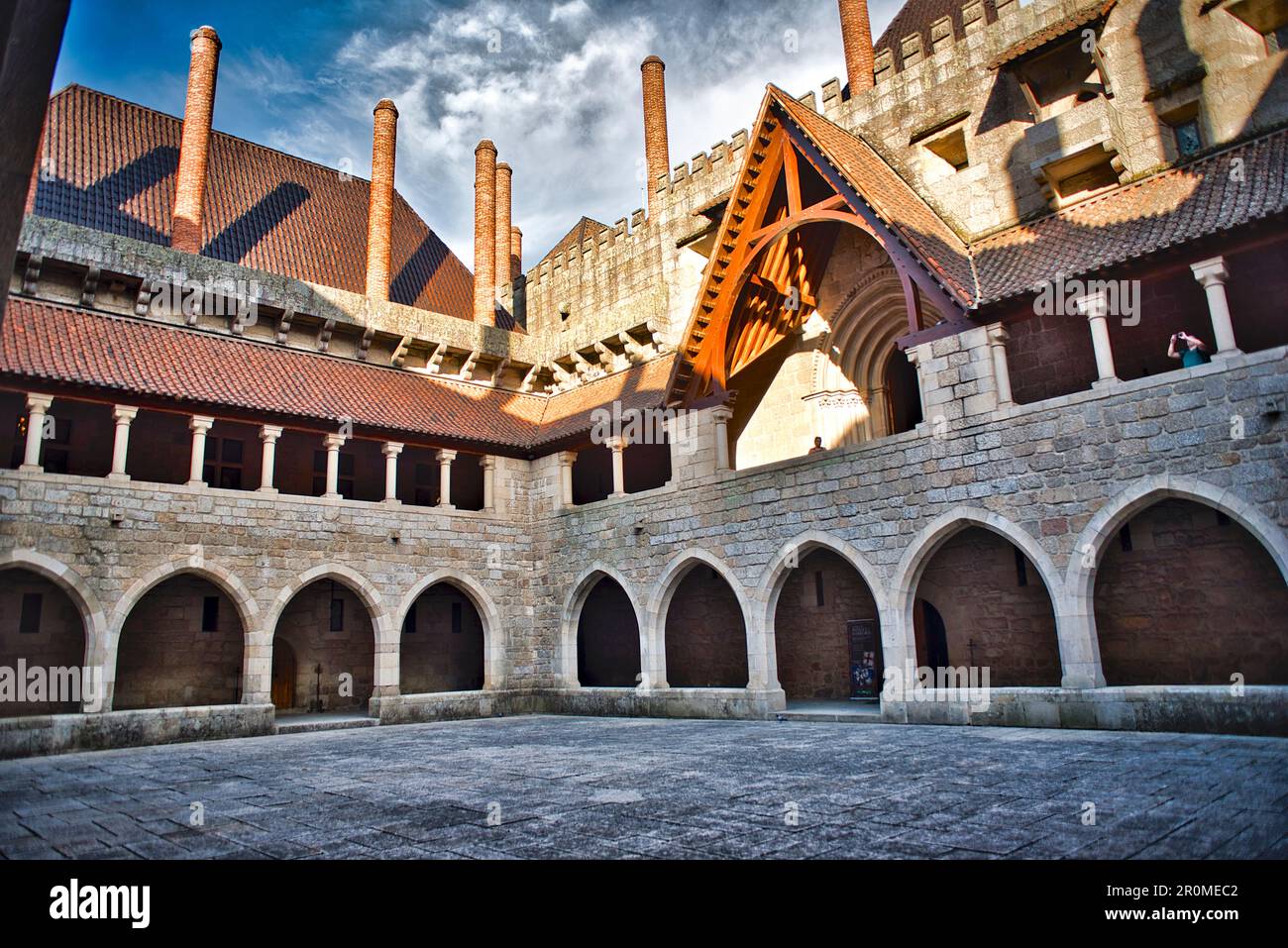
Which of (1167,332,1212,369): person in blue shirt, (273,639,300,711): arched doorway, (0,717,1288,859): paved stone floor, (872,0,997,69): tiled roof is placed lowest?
(0,717,1288,859): paved stone floor

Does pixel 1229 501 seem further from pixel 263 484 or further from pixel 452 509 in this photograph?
pixel 263 484

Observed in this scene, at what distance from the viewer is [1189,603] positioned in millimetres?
11367

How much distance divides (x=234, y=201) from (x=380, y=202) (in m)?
4.75

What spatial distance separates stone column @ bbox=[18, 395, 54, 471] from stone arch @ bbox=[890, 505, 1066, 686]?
1376cm

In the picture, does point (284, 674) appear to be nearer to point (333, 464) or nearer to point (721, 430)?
point (333, 464)

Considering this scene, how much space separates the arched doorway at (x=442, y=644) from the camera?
19.2 m

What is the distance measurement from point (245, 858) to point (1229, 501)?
34.1 ft

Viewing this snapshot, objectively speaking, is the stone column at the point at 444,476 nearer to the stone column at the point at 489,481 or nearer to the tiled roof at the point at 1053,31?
the stone column at the point at 489,481

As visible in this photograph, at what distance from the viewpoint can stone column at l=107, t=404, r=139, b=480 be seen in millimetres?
13992

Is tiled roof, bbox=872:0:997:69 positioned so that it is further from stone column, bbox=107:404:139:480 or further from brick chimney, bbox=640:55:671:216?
stone column, bbox=107:404:139:480

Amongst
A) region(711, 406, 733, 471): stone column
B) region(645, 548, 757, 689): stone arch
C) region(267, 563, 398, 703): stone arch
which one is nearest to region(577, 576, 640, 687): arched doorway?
region(645, 548, 757, 689): stone arch

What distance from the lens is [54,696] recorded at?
46.7ft
